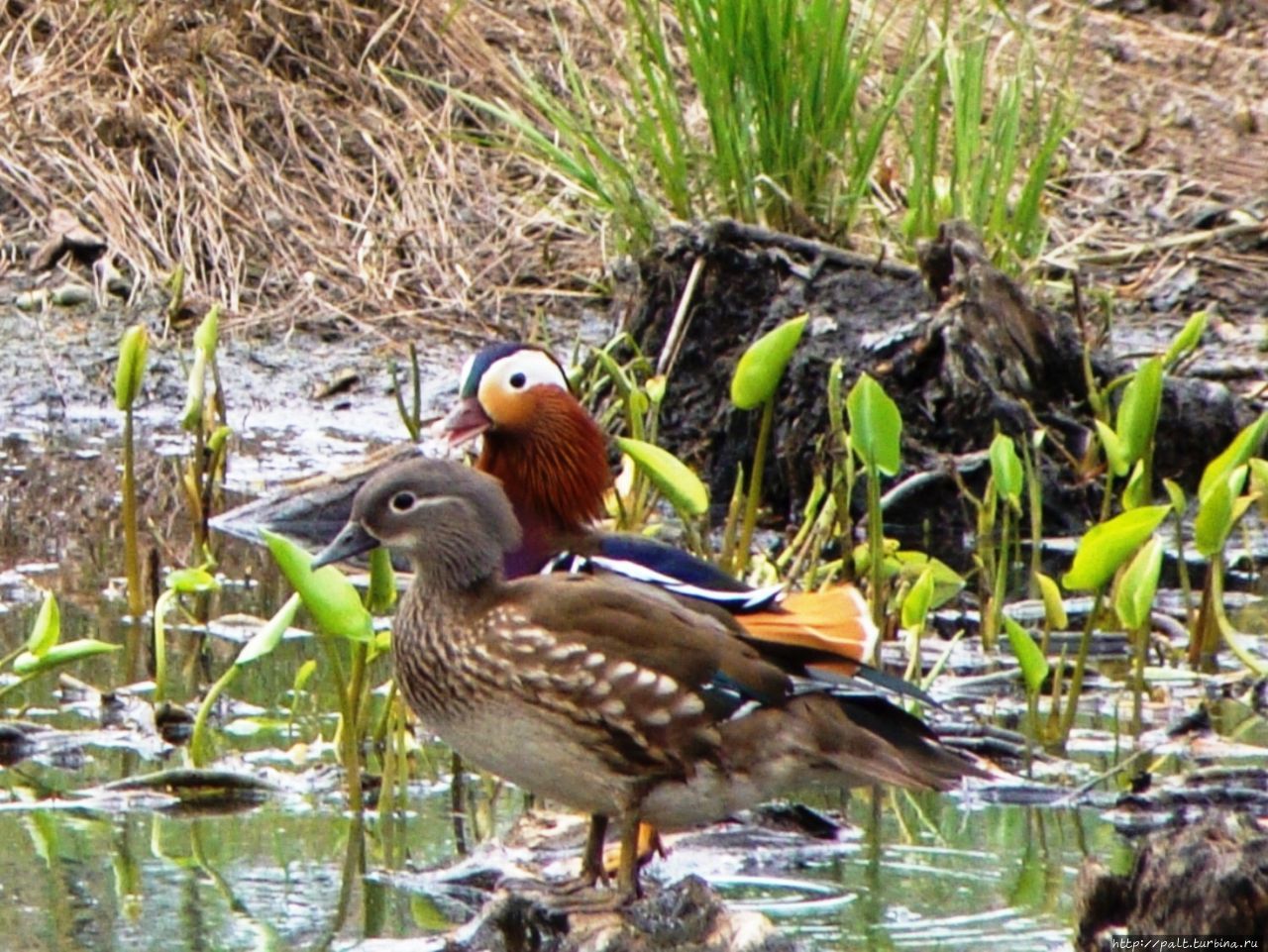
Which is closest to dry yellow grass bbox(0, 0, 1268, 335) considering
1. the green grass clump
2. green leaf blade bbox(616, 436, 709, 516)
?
the green grass clump

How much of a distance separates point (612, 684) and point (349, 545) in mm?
623

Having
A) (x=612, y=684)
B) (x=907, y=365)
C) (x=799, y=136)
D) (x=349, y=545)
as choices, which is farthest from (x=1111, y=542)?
(x=799, y=136)

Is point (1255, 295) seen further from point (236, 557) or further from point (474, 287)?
point (236, 557)

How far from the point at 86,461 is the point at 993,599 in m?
3.37

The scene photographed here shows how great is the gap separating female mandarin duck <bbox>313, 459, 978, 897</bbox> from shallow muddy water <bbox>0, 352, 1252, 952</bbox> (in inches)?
9.3

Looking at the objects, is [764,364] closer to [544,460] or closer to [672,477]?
[672,477]

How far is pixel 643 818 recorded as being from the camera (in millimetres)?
4234

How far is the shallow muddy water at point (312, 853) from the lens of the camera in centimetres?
418

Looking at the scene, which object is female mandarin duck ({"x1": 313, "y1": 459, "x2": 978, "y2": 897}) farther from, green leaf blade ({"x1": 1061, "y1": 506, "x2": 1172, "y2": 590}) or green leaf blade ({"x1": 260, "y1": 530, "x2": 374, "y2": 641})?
green leaf blade ({"x1": 1061, "y1": 506, "x2": 1172, "y2": 590})

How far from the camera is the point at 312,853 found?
4.59 metres

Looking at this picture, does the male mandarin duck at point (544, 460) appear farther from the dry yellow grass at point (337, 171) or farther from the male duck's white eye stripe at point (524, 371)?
the dry yellow grass at point (337, 171)

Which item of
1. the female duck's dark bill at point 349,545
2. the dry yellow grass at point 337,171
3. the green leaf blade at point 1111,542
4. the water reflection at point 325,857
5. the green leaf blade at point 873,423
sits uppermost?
the dry yellow grass at point 337,171

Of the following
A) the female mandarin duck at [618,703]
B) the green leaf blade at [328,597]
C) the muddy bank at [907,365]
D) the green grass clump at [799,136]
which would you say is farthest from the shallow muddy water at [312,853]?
the green grass clump at [799,136]

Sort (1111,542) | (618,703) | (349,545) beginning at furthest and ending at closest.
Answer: (1111,542), (349,545), (618,703)
